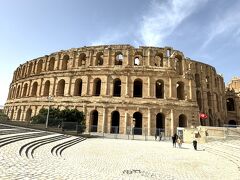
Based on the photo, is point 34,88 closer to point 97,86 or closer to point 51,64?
point 51,64

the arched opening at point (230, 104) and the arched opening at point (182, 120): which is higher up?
the arched opening at point (230, 104)

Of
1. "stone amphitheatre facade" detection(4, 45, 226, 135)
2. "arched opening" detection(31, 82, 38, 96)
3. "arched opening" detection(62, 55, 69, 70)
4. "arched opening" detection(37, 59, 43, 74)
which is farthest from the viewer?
"arched opening" detection(37, 59, 43, 74)

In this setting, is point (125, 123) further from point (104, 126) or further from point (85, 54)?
point (85, 54)

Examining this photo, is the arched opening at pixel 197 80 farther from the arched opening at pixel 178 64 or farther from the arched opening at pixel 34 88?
the arched opening at pixel 34 88

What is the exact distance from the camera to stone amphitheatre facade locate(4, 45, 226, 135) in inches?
1037

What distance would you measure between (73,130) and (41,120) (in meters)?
4.45

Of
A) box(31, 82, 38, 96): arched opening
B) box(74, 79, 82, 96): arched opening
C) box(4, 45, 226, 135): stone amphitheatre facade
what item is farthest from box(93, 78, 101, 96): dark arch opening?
box(31, 82, 38, 96): arched opening

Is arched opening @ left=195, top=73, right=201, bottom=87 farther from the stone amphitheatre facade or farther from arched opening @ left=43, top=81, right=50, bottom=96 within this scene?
arched opening @ left=43, top=81, right=50, bottom=96

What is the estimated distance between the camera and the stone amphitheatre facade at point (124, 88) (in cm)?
2634

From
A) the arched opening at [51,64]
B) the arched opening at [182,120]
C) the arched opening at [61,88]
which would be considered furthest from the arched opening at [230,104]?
the arched opening at [51,64]

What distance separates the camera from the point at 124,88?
2730 centimetres

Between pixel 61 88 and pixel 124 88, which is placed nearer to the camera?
pixel 124 88

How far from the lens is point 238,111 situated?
1528 inches

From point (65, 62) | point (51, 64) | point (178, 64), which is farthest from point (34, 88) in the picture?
→ point (178, 64)
